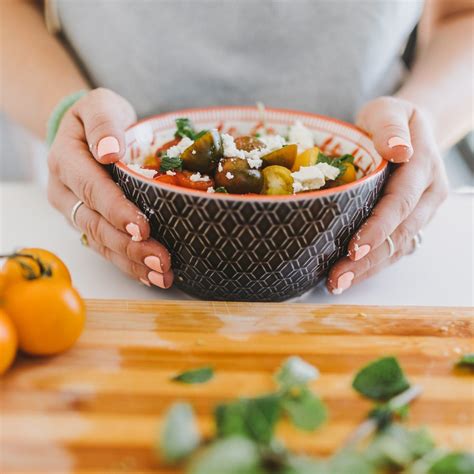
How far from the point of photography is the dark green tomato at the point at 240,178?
89cm

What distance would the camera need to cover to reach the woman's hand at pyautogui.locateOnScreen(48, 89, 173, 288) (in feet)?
3.00

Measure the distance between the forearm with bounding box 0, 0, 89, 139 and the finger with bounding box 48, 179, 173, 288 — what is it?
43cm

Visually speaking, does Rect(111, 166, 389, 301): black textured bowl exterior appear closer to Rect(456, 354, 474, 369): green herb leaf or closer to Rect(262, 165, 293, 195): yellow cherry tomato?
Rect(262, 165, 293, 195): yellow cherry tomato

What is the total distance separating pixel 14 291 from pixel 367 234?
510 millimetres

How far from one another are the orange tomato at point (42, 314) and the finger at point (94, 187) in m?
0.16

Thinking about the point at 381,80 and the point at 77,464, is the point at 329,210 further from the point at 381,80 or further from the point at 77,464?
the point at 381,80

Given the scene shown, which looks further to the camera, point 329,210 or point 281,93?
point 281,93

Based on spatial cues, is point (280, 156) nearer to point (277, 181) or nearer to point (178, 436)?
point (277, 181)

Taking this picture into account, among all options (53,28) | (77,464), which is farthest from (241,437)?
(53,28)

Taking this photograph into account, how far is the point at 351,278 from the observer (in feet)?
3.19

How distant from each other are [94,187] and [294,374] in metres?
0.45

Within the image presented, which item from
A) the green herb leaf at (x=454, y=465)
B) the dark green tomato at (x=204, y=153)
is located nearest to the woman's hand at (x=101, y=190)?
the dark green tomato at (x=204, y=153)

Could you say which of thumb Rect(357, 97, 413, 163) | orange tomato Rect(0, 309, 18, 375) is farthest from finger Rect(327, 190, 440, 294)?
orange tomato Rect(0, 309, 18, 375)

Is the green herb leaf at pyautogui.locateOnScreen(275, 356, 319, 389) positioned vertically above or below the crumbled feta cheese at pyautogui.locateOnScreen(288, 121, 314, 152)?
below
